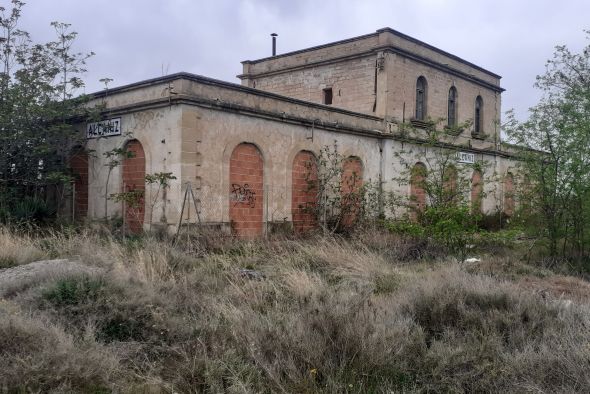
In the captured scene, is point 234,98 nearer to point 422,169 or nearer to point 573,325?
point 422,169

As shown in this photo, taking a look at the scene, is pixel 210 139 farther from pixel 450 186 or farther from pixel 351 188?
pixel 450 186

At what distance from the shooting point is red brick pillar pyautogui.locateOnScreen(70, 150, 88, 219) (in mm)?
15641

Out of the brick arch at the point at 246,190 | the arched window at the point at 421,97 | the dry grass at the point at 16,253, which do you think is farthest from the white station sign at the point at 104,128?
the arched window at the point at 421,97

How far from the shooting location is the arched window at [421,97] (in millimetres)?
21469

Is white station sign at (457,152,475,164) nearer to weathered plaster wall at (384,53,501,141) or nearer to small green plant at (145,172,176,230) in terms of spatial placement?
weathered plaster wall at (384,53,501,141)

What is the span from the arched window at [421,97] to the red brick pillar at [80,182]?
12.9 m

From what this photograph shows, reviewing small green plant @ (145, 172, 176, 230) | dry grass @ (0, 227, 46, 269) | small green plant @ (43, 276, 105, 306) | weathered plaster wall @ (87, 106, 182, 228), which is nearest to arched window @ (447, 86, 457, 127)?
weathered plaster wall @ (87, 106, 182, 228)

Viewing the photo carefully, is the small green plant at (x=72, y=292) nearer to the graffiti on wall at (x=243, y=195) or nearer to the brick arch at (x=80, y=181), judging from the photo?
the graffiti on wall at (x=243, y=195)

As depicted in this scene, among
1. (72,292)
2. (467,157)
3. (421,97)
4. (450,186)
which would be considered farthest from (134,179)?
(467,157)

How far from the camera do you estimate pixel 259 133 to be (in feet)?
48.3

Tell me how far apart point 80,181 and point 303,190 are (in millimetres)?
6751

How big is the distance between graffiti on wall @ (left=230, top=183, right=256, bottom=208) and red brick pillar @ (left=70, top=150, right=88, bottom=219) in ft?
15.7

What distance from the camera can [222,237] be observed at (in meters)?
12.9

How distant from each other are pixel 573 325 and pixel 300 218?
11412 mm
